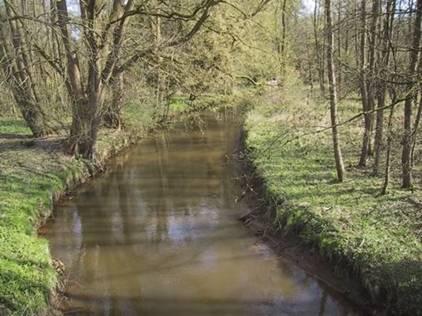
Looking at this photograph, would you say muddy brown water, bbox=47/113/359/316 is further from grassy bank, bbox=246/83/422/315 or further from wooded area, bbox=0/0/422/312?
wooded area, bbox=0/0/422/312

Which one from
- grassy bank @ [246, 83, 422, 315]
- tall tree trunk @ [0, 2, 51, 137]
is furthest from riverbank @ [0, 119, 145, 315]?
grassy bank @ [246, 83, 422, 315]

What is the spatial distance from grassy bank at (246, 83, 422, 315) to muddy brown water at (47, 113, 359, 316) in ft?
2.43

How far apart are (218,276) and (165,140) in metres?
13.7

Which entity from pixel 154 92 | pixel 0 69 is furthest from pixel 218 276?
pixel 154 92

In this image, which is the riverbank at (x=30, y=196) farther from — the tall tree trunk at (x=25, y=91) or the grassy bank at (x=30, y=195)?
the tall tree trunk at (x=25, y=91)

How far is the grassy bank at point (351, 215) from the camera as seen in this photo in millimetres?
7302

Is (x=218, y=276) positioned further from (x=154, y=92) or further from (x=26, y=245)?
(x=154, y=92)

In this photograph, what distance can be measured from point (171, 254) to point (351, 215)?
380 centimetres

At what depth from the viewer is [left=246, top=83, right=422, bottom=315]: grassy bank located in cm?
730

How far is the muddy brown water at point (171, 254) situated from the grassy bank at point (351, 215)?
74cm

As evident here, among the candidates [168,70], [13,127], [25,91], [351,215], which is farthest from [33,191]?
[13,127]

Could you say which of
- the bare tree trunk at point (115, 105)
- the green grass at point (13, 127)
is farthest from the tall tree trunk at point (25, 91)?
the bare tree trunk at point (115, 105)

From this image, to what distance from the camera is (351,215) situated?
9.70m

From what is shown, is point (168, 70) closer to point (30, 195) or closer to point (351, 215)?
point (30, 195)
